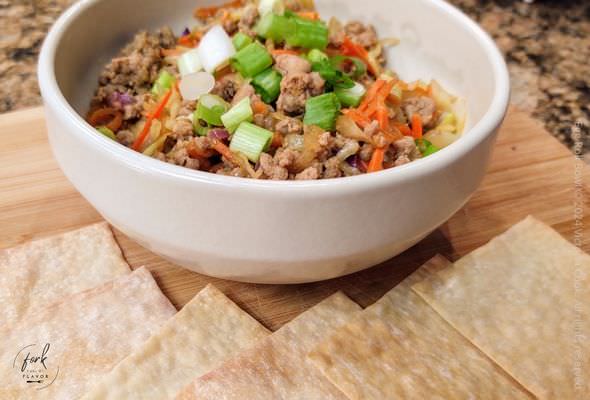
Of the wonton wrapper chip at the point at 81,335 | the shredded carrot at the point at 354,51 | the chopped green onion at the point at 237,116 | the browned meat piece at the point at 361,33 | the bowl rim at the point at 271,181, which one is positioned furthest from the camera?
the browned meat piece at the point at 361,33

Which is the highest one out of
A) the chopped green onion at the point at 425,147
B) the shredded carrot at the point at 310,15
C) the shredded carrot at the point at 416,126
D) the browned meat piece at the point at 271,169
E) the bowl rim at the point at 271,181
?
the bowl rim at the point at 271,181

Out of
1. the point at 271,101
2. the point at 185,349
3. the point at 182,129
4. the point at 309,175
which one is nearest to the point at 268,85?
the point at 271,101

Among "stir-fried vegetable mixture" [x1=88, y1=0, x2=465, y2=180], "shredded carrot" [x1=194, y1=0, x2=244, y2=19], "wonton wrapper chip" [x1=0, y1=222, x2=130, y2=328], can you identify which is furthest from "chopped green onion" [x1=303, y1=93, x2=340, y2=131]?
"shredded carrot" [x1=194, y1=0, x2=244, y2=19]

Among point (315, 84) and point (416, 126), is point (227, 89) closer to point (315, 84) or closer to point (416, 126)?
point (315, 84)

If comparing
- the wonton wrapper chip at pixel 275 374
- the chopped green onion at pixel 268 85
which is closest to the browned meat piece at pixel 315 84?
the chopped green onion at pixel 268 85

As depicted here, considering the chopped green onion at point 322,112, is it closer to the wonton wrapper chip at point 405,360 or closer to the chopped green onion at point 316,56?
the chopped green onion at point 316,56

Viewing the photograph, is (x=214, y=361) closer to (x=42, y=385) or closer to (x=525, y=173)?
(x=42, y=385)
